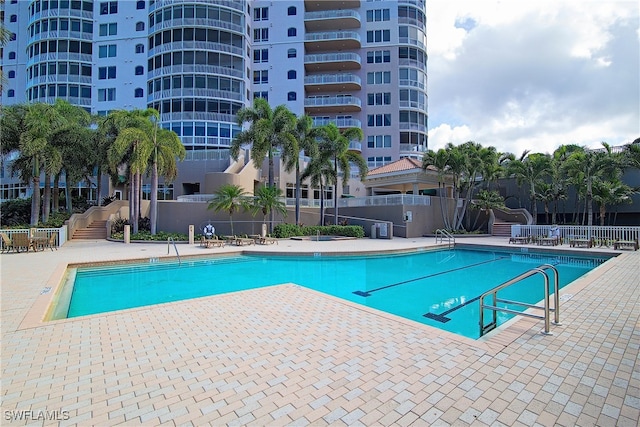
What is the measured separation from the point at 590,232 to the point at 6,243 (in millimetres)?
28566

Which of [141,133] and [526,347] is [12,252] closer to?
[141,133]

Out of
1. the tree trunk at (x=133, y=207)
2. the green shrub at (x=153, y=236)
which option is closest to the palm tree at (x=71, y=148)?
the tree trunk at (x=133, y=207)

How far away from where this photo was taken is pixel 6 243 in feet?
47.3

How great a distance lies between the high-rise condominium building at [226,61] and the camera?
116ft

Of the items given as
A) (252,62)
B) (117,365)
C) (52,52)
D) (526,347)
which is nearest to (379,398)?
(526,347)

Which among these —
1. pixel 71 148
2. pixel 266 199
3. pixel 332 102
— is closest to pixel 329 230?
pixel 266 199

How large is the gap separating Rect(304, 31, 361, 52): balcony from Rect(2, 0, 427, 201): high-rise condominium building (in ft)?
0.50

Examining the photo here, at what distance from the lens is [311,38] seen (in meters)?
41.4

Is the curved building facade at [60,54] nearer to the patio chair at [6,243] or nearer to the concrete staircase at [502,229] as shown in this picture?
the patio chair at [6,243]

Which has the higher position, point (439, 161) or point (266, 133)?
point (266, 133)

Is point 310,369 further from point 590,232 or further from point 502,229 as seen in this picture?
point 502,229

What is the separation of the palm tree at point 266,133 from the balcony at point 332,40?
22998mm

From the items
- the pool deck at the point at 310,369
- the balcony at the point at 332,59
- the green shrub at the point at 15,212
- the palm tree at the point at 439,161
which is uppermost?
the balcony at the point at 332,59

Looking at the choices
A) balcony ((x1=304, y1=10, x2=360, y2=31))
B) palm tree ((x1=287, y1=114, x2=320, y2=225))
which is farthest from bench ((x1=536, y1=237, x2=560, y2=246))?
balcony ((x1=304, y1=10, x2=360, y2=31))
